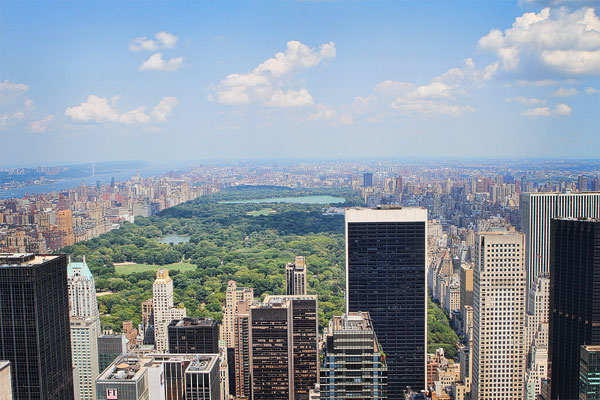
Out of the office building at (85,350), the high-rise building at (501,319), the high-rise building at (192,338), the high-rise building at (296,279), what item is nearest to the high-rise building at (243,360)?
the high-rise building at (192,338)

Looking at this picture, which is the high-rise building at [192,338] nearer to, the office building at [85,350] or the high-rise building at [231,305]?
the office building at [85,350]

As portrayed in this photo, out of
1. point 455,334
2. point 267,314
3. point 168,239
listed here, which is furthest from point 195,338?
point 168,239

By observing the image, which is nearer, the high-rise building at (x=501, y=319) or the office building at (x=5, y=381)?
the office building at (x=5, y=381)

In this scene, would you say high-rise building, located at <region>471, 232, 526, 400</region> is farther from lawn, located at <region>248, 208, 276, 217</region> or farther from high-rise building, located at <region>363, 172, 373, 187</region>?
lawn, located at <region>248, 208, 276, 217</region>

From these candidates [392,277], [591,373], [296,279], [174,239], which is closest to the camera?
[591,373]

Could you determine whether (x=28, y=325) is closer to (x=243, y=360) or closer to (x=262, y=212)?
(x=243, y=360)

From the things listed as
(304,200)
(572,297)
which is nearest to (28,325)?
(572,297)

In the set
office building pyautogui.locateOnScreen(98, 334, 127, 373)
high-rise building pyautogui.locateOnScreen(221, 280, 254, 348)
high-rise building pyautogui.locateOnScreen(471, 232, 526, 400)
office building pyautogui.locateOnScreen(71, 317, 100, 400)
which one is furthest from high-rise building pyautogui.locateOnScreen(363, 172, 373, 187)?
office building pyautogui.locateOnScreen(71, 317, 100, 400)
